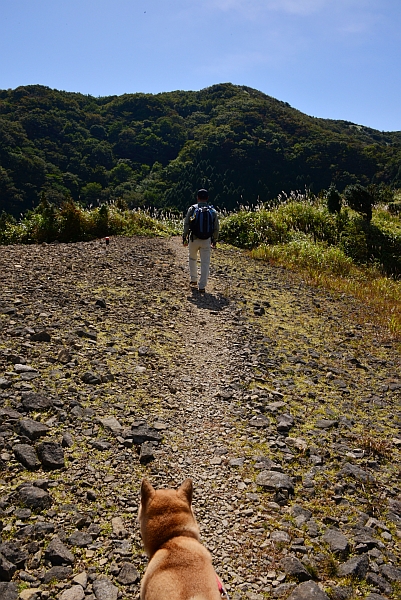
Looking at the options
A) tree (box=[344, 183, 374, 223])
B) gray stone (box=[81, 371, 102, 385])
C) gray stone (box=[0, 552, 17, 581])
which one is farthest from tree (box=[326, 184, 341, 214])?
gray stone (box=[0, 552, 17, 581])

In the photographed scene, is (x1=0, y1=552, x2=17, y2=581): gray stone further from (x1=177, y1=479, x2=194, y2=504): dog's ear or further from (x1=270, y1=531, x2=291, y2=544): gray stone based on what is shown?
(x1=270, y1=531, x2=291, y2=544): gray stone

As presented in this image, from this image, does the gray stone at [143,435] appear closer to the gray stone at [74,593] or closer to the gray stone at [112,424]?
the gray stone at [112,424]

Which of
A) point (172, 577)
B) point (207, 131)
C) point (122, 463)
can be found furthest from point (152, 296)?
point (207, 131)

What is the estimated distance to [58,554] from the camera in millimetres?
2656

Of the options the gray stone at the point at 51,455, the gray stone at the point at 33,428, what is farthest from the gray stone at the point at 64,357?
the gray stone at the point at 51,455

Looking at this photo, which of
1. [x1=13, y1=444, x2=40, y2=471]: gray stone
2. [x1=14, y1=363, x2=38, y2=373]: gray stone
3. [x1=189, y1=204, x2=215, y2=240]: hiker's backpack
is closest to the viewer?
[x1=13, y1=444, x2=40, y2=471]: gray stone

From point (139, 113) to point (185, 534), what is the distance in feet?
268

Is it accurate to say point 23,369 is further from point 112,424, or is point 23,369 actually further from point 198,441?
point 198,441

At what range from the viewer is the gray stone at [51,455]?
340cm

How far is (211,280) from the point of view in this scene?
10.5 metres

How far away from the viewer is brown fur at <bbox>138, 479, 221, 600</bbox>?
185cm

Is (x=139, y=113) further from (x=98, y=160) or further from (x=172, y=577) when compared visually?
(x=172, y=577)

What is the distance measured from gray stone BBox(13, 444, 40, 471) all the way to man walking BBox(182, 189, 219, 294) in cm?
618

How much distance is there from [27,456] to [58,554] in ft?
3.06
